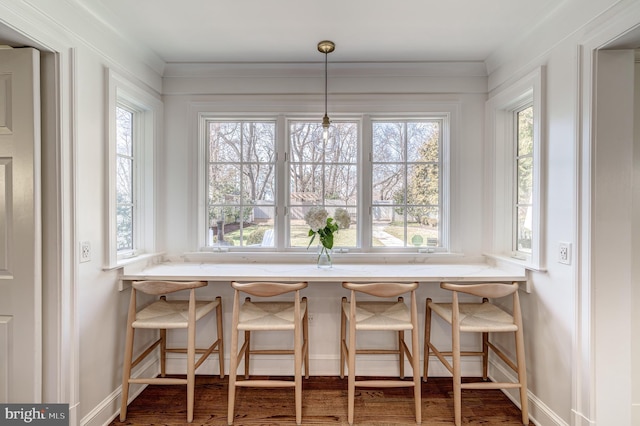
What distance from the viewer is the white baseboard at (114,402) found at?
5.69 feet

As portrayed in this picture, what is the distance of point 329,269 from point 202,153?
1.47 meters

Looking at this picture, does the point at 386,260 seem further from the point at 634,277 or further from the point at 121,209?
the point at 121,209

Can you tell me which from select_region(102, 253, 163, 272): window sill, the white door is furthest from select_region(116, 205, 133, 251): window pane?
the white door

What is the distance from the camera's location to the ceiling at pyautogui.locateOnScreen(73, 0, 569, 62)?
1.71 metres

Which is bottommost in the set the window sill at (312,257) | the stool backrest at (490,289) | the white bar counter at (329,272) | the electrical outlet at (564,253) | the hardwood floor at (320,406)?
the hardwood floor at (320,406)

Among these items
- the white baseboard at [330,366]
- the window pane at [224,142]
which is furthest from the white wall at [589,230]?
the window pane at [224,142]

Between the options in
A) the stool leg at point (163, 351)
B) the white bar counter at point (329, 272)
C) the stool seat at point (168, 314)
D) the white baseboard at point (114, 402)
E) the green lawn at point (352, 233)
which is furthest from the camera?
the green lawn at point (352, 233)

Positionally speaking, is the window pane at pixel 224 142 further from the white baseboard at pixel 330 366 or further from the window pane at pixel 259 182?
the white baseboard at pixel 330 366

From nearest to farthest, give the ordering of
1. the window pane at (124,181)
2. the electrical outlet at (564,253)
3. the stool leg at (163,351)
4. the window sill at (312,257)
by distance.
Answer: the electrical outlet at (564,253)
the window pane at (124,181)
the stool leg at (163,351)
the window sill at (312,257)

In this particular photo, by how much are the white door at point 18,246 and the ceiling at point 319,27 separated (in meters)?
0.74

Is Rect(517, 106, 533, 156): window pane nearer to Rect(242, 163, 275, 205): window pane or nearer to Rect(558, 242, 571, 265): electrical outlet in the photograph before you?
Rect(558, 242, 571, 265): electrical outlet

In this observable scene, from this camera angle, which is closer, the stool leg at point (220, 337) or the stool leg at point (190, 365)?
the stool leg at point (190, 365)

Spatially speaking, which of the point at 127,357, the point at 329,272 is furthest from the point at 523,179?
the point at 127,357

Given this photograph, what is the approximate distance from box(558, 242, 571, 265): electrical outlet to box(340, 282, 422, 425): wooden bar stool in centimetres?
83
